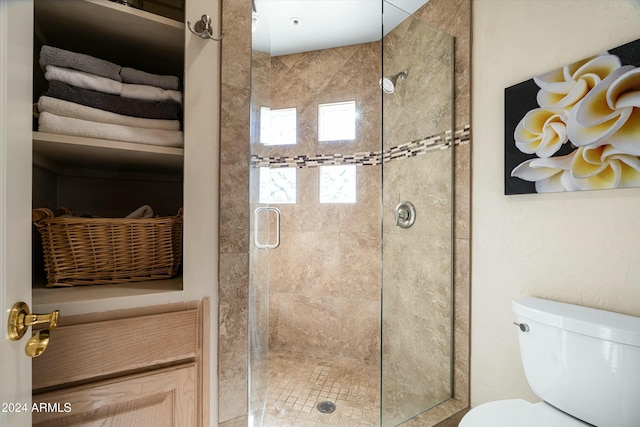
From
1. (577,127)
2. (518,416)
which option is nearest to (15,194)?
(518,416)

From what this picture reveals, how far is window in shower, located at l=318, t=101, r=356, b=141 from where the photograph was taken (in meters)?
2.45

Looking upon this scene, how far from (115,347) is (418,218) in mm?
1438

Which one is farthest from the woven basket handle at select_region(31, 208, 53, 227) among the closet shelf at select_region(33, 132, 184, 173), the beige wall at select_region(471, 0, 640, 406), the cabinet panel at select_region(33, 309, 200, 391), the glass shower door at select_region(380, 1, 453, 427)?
the beige wall at select_region(471, 0, 640, 406)

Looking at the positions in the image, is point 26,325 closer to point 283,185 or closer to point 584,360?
point 584,360

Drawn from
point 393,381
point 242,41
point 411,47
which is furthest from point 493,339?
point 242,41

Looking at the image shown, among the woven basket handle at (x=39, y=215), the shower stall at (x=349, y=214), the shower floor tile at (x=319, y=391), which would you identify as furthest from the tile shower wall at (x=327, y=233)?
the woven basket handle at (x=39, y=215)

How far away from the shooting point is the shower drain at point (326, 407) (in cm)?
171

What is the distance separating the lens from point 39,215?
76cm

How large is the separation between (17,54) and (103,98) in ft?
0.91

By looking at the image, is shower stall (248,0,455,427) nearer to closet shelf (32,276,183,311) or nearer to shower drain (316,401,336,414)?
shower drain (316,401,336,414)

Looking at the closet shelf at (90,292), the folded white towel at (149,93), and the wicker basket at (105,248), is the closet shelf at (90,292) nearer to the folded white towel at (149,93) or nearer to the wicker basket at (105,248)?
the wicker basket at (105,248)

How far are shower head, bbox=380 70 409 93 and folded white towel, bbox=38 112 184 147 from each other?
111 cm

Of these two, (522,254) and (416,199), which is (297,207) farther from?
(522,254)

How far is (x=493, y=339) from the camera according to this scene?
1.44 m
